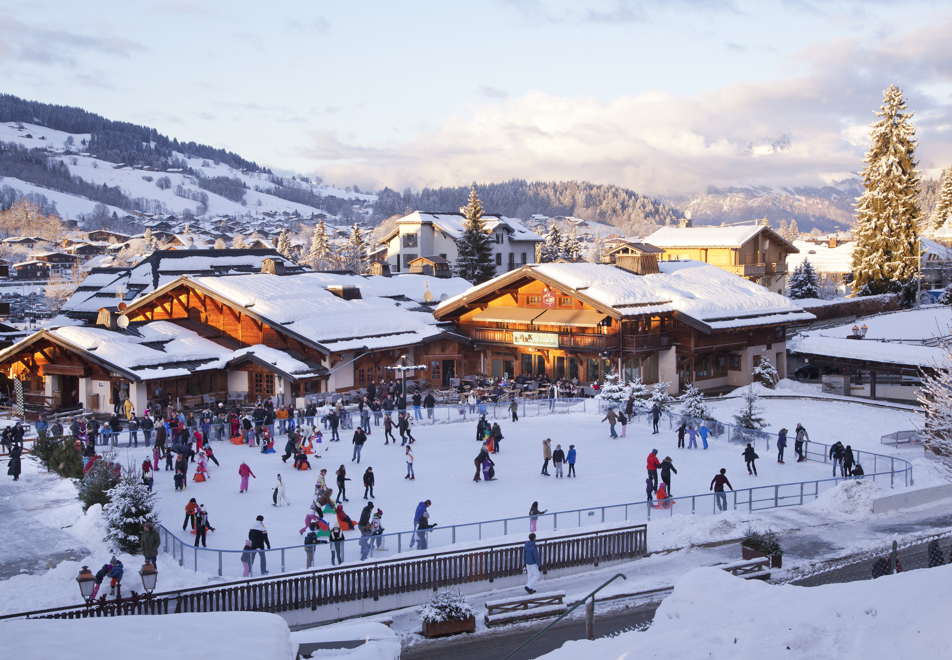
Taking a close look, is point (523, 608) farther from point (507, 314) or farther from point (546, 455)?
point (507, 314)

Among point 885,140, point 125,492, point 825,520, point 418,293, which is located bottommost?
point 825,520

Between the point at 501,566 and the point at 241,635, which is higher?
the point at 241,635

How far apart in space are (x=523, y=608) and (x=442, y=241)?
67.9m

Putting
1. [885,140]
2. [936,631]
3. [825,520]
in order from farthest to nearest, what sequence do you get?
[885,140] < [825,520] < [936,631]

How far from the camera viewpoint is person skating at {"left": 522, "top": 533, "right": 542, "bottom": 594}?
16511 mm

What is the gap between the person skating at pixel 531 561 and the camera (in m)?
16.5

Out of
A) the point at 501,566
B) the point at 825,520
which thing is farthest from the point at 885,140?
the point at 501,566

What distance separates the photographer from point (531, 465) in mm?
25766

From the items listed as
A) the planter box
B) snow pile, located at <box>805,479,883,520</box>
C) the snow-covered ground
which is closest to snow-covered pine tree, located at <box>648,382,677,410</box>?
the snow-covered ground

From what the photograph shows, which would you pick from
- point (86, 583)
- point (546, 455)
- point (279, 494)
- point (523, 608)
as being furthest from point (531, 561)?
point (86, 583)

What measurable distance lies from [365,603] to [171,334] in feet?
84.6

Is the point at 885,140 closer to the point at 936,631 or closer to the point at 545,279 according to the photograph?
the point at 545,279

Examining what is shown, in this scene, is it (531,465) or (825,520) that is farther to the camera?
(531,465)

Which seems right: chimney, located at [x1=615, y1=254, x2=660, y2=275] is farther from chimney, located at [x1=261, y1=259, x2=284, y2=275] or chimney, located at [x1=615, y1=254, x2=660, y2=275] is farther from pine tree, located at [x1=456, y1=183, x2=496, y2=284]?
pine tree, located at [x1=456, y1=183, x2=496, y2=284]
